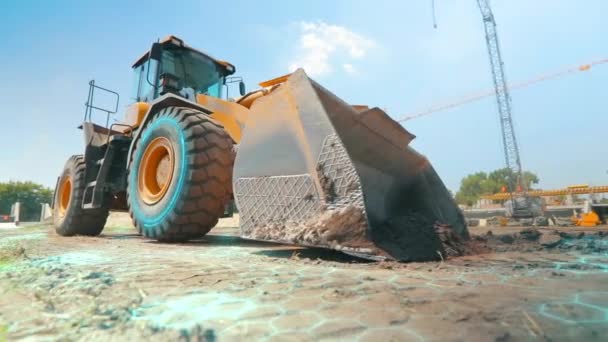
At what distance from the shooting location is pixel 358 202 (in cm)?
222

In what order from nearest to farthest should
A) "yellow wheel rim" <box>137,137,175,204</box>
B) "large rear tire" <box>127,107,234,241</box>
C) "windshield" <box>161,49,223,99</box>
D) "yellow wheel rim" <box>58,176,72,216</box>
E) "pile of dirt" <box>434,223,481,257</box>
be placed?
"pile of dirt" <box>434,223,481,257</box>
"large rear tire" <box>127,107,234,241</box>
"yellow wheel rim" <box>137,137,175,204</box>
"windshield" <box>161,49,223,99</box>
"yellow wheel rim" <box>58,176,72,216</box>

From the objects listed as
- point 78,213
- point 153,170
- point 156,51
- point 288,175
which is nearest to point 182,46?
point 156,51

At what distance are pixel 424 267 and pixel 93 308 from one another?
160 centimetres

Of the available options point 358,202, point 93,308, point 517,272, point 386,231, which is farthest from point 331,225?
point 93,308

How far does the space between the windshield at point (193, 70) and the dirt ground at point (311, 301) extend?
12.6 feet

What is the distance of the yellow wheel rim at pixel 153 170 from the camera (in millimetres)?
3893

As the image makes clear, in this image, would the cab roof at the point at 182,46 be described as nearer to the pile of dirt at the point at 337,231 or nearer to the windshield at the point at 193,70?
the windshield at the point at 193,70

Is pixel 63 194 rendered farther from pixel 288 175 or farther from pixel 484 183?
pixel 484 183

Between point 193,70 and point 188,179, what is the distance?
2.85 m

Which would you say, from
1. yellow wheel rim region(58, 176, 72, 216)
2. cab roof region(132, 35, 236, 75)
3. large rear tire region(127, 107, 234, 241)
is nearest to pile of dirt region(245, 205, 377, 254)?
large rear tire region(127, 107, 234, 241)

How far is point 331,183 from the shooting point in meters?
2.36

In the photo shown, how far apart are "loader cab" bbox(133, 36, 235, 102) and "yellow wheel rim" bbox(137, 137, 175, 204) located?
1.07m

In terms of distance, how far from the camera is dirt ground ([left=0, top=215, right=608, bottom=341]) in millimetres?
976
